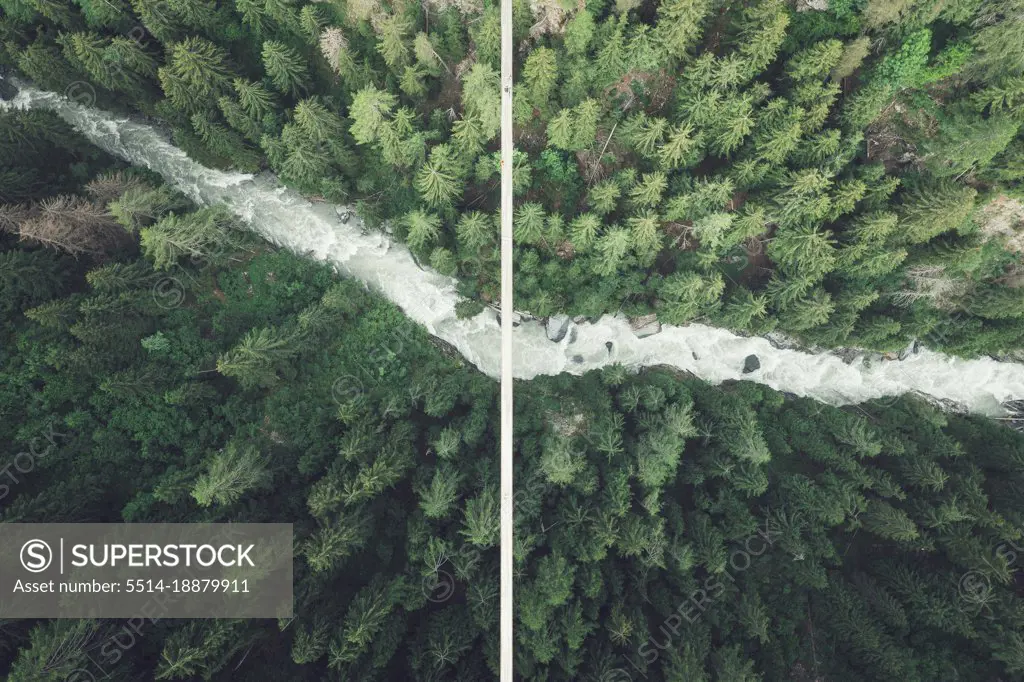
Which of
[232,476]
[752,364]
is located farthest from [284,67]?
[752,364]

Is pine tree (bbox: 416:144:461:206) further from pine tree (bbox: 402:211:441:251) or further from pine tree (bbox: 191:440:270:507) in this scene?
pine tree (bbox: 191:440:270:507)

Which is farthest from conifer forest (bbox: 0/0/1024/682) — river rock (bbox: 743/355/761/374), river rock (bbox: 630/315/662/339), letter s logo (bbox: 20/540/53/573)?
river rock (bbox: 743/355/761/374)

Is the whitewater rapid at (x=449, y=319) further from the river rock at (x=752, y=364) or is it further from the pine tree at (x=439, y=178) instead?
the pine tree at (x=439, y=178)

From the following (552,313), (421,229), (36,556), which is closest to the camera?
(36,556)

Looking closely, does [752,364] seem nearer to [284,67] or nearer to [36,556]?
[284,67]

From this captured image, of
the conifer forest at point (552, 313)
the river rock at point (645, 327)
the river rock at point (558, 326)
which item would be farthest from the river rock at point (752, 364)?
the river rock at point (558, 326)

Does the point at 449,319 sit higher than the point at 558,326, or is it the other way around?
the point at 449,319

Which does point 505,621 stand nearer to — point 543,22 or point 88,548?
point 88,548

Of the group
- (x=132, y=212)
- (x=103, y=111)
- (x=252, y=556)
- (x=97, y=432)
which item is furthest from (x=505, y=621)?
(x=103, y=111)
